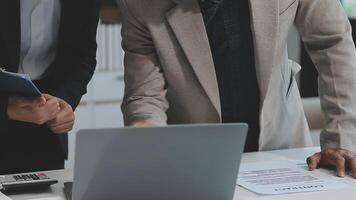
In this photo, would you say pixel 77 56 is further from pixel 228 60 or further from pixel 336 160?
pixel 336 160

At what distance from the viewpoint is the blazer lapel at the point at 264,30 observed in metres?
1.72

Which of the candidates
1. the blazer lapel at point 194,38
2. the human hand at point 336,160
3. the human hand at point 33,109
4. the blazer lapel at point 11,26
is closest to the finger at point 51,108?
the human hand at point 33,109

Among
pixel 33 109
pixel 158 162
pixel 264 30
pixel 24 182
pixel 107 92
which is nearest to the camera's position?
pixel 158 162

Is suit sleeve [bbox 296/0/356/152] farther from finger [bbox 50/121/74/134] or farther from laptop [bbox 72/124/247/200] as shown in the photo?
finger [bbox 50/121/74/134]

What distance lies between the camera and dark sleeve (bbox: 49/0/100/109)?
1844 mm

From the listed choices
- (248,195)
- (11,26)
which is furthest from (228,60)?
(11,26)

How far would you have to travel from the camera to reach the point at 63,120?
5.63ft

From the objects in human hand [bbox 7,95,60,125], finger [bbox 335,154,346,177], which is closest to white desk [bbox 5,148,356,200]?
finger [bbox 335,154,346,177]

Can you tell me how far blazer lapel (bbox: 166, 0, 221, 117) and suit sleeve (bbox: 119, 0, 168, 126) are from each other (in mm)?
92

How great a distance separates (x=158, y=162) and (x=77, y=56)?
A: 0.76 metres

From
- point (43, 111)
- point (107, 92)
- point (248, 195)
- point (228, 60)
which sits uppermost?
point (228, 60)

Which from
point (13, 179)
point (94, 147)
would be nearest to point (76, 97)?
point (13, 179)

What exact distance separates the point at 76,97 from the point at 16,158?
27 centimetres

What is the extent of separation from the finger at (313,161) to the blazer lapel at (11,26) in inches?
33.0
